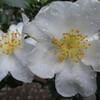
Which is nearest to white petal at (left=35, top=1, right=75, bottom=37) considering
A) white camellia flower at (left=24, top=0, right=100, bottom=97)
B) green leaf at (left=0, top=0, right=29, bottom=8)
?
white camellia flower at (left=24, top=0, right=100, bottom=97)

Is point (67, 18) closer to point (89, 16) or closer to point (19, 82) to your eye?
point (89, 16)

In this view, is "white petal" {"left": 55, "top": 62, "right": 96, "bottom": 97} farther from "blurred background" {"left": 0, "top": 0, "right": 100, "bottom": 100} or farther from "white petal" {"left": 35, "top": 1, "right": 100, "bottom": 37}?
"blurred background" {"left": 0, "top": 0, "right": 100, "bottom": 100}

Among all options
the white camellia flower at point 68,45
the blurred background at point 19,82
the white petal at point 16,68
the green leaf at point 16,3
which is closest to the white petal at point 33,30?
the white camellia flower at point 68,45

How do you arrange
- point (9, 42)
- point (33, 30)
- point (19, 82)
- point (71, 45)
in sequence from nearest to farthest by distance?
1. point (33, 30)
2. point (71, 45)
3. point (9, 42)
4. point (19, 82)

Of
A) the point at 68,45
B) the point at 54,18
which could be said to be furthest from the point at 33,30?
the point at 68,45

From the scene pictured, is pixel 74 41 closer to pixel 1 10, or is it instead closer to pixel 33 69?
pixel 33 69
